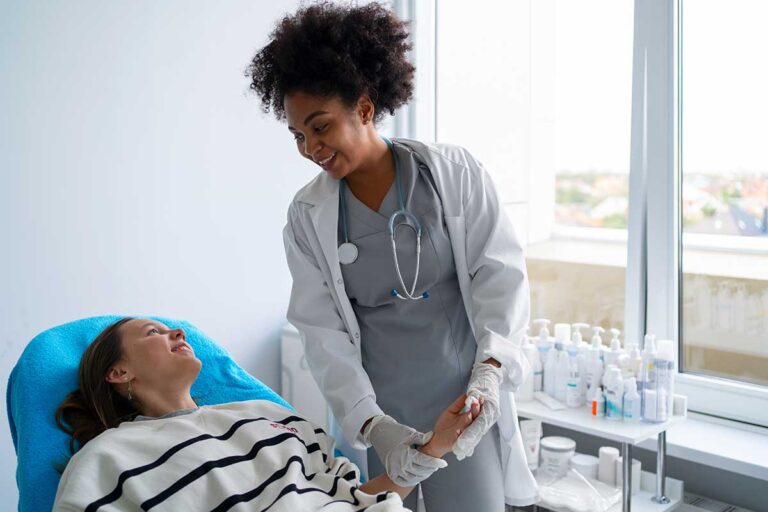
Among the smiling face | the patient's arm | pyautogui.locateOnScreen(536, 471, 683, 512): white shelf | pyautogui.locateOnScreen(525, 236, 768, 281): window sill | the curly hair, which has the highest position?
the curly hair

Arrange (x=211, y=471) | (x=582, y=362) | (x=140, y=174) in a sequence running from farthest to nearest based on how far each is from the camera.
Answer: (x=140, y=174) < (x=582, y=362) < (x=211, y=471)

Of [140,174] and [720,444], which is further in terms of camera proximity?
[140,174]

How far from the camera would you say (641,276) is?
2373mm

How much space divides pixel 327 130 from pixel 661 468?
1392mm

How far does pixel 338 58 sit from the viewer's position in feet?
4.65

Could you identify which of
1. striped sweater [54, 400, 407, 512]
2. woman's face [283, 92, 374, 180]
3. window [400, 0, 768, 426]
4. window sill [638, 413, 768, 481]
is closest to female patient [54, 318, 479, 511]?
striped sweater [54, 400, 407, 512]

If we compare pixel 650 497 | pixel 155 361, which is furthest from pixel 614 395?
pixel 155 361

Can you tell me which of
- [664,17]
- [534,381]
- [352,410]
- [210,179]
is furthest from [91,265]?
[664,17]

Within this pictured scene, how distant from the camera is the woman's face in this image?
142 centimetres

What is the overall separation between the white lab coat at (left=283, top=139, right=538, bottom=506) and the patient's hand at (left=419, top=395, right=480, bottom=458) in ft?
0.46

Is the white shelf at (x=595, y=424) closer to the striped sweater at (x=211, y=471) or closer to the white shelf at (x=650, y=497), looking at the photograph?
the white shelf at (x=650, y=497)

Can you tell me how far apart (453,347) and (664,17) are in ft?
4.50

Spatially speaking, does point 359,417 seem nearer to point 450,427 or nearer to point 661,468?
point 450,427

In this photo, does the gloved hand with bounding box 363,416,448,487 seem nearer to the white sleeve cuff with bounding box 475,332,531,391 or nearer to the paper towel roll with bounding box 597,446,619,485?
the white sleeve cuff with bounding box 475,332,531,391
